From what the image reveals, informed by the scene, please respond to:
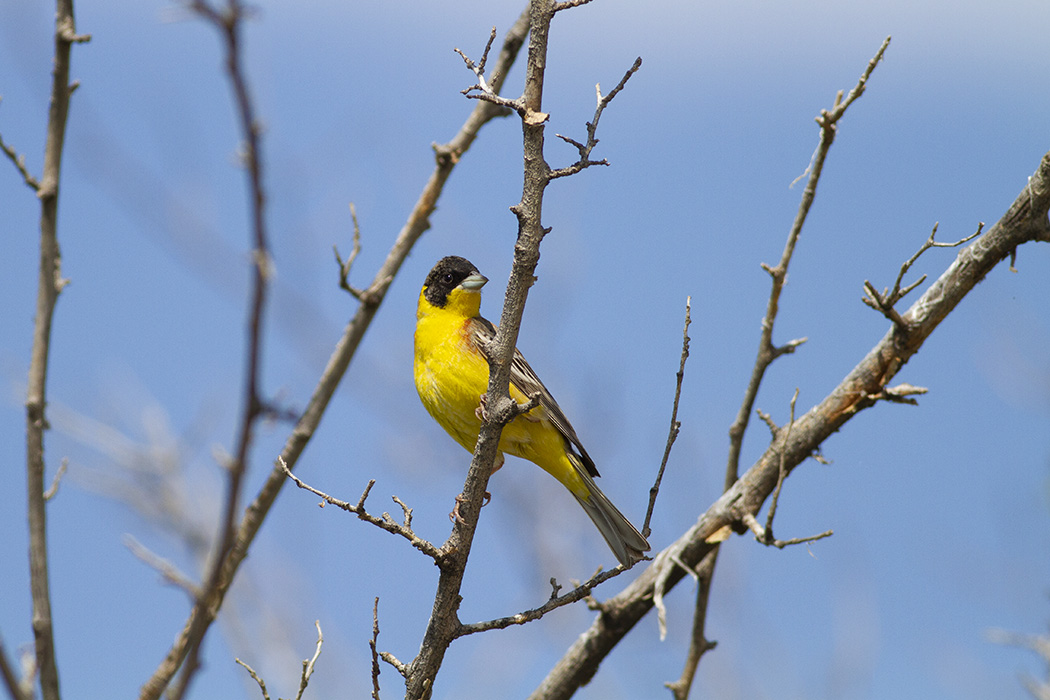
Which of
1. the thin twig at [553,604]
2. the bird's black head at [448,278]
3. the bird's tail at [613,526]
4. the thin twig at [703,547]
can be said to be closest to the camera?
the thin twig at [553,604]

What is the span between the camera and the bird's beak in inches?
248

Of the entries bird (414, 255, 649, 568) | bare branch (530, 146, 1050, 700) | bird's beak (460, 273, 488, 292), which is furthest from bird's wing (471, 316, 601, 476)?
bare branch (530, 146, 1050, 700)

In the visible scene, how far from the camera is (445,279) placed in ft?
21.5

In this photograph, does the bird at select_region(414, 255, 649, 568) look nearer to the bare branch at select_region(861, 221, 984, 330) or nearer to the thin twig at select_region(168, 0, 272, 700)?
the bare branch at select_region(861, 221, 984, 330)

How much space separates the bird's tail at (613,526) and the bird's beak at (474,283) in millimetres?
1650

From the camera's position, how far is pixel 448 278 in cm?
654

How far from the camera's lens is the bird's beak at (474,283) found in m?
6.31

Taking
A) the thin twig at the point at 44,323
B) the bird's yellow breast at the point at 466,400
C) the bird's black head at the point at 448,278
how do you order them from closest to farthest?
1. the thin twig at the point at 44,323
2. the bird's yellow breast at the point at 466,400
3. the bird's black head at the point at 448,278

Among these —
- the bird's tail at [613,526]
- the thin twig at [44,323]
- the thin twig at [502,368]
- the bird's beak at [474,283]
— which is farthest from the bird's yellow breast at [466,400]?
the thin twig at [44,323]

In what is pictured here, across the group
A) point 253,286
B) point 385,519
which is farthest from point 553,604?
point 253,286

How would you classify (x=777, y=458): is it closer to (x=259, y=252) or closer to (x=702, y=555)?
(x=702, y=555)

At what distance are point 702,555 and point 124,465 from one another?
17.7 ft

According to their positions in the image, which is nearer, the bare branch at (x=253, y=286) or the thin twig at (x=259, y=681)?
the bare branch at (x=253, y=286)

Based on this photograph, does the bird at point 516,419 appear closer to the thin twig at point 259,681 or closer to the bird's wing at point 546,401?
the bird's wing at point 546,401
